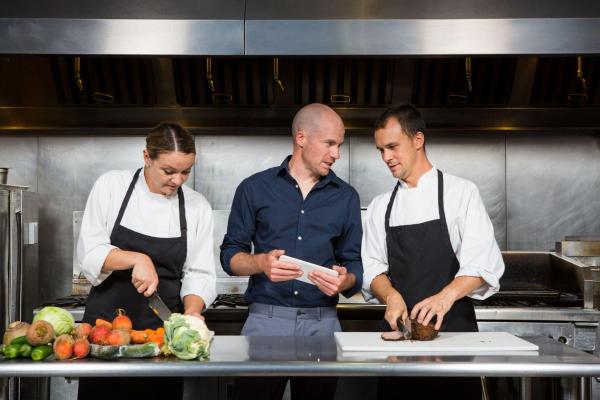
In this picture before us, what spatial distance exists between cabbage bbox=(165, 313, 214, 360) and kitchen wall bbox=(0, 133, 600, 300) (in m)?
3.17

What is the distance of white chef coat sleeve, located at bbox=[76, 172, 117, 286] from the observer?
300 cm

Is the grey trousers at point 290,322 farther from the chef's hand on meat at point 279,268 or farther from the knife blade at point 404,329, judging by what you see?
the knife blade at point 404,329

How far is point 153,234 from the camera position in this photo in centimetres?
317

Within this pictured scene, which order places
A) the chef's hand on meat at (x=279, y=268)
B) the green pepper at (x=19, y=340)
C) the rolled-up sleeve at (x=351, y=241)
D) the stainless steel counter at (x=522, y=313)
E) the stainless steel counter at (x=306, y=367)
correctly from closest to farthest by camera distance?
the stainless steel counter at (x=306, y=367) < the green pepper at (x=19, y=340) < the chef's hand on meat at (x=279, y=268) < the rolled-up sleeve at (x=351, y=241) < the stainless steel counter at (x=522, y=313)

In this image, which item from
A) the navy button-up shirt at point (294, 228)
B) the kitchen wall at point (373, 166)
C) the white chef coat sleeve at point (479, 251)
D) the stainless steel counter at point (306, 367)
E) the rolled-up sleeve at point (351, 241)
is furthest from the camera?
the kitchen wall at point (373, 166)

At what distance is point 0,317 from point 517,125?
3.91 metres

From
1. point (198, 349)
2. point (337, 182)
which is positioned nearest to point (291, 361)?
point (198, 349)

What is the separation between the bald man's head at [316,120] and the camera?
10.8 ft

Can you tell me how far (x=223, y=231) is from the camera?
5312 millimetres

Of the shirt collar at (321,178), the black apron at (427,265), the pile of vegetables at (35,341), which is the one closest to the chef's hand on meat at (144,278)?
the pile of vegetables at (35,341)

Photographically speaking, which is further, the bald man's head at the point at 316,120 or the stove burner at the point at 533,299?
the stove burner at the point at 533,299

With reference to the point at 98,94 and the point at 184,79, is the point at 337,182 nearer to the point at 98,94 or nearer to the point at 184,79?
the point at 184,79

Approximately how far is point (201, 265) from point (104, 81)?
8.34 ft

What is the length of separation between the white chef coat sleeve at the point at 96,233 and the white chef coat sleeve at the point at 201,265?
353mm
